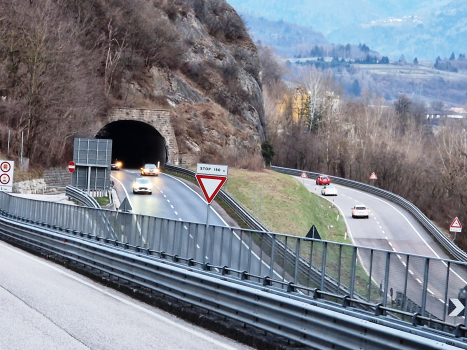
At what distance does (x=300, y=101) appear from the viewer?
528 ft

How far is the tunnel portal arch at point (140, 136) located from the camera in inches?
3273

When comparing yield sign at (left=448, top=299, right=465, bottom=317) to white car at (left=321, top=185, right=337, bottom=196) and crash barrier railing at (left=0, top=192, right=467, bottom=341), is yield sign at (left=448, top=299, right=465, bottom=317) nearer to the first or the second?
crash barrier railing at (left=0, top=192, right=467, bottom=341)

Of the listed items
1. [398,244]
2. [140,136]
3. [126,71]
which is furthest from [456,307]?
[140,136]

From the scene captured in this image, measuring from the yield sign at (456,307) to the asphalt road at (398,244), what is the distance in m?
0.11

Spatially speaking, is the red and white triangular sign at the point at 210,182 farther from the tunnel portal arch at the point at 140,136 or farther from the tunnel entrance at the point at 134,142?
the tunnel entrance at the point at 134,142

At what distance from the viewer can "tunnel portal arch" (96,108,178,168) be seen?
8312 centimetres

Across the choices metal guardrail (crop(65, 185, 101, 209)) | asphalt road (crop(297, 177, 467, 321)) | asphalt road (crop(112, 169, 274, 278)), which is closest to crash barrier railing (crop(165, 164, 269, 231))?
asphalt road (crop(112, 169, 274, 278))

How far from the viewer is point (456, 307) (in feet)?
34.4

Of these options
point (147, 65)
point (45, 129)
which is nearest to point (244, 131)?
point (147, 65)

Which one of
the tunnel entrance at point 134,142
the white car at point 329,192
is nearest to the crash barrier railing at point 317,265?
the white car at point 329,192

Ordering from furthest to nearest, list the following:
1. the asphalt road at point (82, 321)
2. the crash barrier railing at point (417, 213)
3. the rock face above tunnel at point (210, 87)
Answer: the rock face above tunnel at point (210, 87) < the crash barrier railing at point (417, 213) < the asphalt road at point (82, 321)

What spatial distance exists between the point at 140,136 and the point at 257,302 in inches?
3301

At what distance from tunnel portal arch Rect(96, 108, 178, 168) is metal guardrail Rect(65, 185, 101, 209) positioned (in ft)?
95.7

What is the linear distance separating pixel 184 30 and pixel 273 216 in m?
48.7
